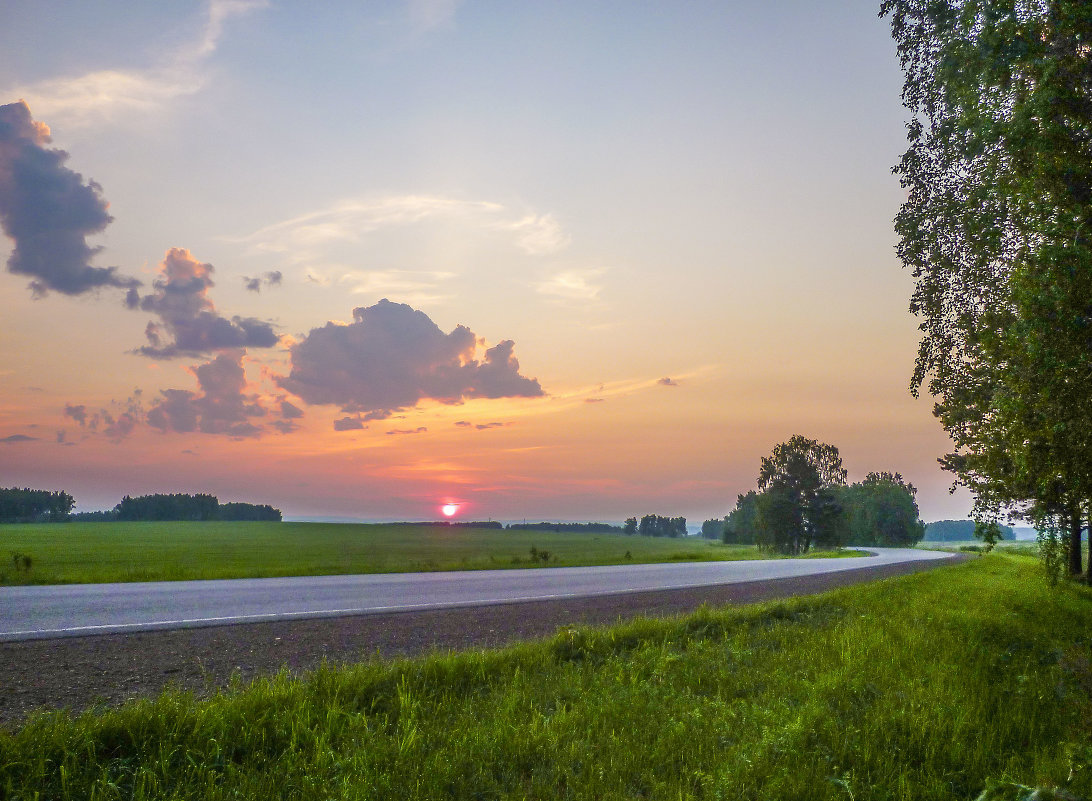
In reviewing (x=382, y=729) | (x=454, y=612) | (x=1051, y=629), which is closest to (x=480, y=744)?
(x=382, y=729)

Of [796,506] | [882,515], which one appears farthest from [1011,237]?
[882,515]

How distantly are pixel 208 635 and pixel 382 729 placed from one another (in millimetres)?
5206

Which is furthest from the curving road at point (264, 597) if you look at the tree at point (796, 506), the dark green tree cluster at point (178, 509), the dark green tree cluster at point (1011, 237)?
the dark green tree cluster at point (178, 509)

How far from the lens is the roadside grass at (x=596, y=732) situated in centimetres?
453

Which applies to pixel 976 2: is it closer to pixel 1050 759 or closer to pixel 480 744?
pixel 1050 759

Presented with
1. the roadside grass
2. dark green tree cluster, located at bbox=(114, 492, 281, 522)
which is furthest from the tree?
dark green tree cluster, located at bbox=(114, 492, 281, 522)

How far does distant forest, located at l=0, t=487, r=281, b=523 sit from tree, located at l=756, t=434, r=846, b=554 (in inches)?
4639

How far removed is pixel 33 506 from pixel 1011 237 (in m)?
146

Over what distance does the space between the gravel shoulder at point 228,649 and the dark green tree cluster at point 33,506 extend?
443 feet

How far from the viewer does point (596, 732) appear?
559 cm

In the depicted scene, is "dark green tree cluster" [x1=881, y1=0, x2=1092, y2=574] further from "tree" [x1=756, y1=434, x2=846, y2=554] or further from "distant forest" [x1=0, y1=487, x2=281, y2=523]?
"distant forest" [x1=0, y1=487, x2=281, y2=523]

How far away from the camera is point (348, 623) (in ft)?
35.1

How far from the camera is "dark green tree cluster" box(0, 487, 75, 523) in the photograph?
113 meters

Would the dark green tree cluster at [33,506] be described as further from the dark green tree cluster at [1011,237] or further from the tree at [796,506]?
the dark green tree cluster at [1011,237]
